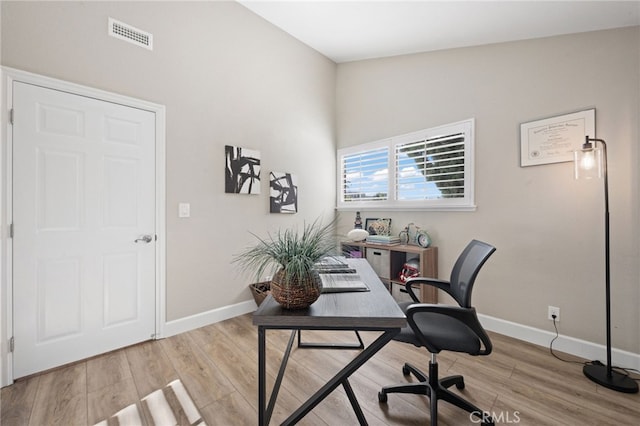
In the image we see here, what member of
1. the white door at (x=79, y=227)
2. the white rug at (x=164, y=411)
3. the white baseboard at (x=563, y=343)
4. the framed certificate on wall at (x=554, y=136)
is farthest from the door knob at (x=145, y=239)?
the framed certificate on wall at (x=554, y=136)

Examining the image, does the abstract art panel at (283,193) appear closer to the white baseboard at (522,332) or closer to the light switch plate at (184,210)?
the light switch plate at (184,210)

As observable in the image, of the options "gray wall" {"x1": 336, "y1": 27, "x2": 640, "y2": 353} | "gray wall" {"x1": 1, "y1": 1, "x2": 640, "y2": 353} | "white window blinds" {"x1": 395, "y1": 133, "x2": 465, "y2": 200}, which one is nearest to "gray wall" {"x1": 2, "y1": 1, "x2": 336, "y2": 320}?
"gray wall" {"x1": 1, "y1": 1, "x2": 640, "y2": 353}

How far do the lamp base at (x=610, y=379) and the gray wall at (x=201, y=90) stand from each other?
2.91m

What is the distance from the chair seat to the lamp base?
1.15 meters

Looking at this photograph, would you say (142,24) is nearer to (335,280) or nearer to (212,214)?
(212,214)

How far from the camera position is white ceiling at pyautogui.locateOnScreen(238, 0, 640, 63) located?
6.47ft

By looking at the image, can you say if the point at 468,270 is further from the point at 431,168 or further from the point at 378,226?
the point at 378,226

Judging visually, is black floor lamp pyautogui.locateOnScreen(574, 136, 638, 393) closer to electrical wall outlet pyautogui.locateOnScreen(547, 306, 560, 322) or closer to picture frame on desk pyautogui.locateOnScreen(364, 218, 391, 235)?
electrical wall outlet pyautogui.locateOnScreen(547, 306, 560, 322)

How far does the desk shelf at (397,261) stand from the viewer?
9.14 feet

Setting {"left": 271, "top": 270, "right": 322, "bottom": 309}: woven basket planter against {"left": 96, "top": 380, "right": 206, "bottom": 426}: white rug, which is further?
{"left": 96, "top": 380, "right": 206, "bottom": 426}: white rug

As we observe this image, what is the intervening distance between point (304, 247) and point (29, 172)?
6.80 ft

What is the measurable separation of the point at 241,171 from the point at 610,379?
337 cm

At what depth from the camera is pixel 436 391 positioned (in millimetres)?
1506

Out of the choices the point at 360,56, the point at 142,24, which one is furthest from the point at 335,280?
the point at 360,56
